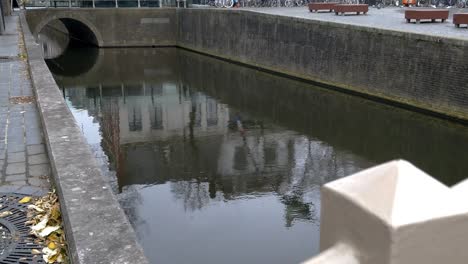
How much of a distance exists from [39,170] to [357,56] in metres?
12.9

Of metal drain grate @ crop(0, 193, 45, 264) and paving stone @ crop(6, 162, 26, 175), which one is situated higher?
paving stone @ crop(6, 162, 26, 175)

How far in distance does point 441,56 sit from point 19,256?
39.7ft

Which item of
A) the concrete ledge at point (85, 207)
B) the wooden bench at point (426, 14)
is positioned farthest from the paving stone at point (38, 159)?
the wooden bench at point (426, 14)

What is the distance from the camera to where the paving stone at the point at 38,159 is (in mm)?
5164

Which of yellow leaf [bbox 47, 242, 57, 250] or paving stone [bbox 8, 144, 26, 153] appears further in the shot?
paving stone [bbox 8, 144, 26, 153]

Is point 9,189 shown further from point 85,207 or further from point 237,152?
point 237,152

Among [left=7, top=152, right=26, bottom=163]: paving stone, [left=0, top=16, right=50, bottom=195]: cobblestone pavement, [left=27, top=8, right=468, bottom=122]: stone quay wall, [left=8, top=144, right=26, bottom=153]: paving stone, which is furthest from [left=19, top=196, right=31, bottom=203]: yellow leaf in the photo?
[left=27, top=8, right=468, bottom=122]: stone quay wall

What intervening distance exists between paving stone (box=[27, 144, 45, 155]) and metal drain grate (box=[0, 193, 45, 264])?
116cm

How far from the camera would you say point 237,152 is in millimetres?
10805

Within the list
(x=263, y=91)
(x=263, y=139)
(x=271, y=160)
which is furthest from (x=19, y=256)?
(x=263, y=91)

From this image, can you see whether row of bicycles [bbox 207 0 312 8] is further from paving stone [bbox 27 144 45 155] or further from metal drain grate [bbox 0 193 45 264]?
metal drain grate [bbox 0 193 45 264]

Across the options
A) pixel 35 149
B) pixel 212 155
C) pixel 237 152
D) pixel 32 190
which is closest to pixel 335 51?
pixel 237 152

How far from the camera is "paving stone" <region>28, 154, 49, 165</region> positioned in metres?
5.16

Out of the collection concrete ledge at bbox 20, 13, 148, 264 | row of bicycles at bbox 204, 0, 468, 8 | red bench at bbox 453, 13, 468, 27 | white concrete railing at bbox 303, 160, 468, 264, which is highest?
row of bicycles at bbox 204, 0, 468, 8
